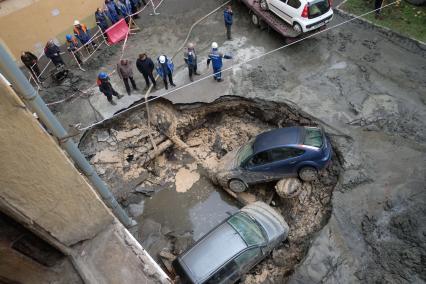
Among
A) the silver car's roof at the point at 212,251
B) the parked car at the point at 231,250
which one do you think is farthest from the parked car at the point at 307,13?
the silver car's roof at the point at 212,251

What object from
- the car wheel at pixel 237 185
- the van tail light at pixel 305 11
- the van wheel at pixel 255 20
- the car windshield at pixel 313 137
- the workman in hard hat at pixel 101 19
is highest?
the workman in hard hat at pixel 101 19

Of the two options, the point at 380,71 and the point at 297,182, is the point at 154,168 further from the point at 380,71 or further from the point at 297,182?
the point at 380,71

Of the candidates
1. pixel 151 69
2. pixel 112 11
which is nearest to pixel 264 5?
pixel 151 69

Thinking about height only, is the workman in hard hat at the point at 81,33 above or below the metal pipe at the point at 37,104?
below

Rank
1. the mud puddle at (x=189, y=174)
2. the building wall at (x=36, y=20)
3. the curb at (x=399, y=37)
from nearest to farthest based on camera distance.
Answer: the mud puddle at (x=189, y=174) < the curb at (x=399, y=37) < the building wall at (x=36, y=20)

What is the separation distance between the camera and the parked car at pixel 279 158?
892cm

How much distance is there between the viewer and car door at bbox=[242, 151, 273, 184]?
9328mm

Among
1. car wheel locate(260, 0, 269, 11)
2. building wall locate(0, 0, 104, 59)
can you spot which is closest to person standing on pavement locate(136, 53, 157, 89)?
car wheel locate(260, 0, 269, 11)

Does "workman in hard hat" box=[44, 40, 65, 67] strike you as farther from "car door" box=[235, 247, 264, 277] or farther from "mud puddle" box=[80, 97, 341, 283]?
"car door" box=[235, 247, 264, 277]

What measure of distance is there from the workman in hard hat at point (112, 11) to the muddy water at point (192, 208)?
8608 mm

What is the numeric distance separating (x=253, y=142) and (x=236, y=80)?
118 inches

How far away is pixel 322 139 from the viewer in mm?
9055

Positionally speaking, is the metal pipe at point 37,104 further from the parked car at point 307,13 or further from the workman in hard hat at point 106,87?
the parked car at point 307,13

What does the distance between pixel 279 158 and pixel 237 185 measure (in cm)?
157
